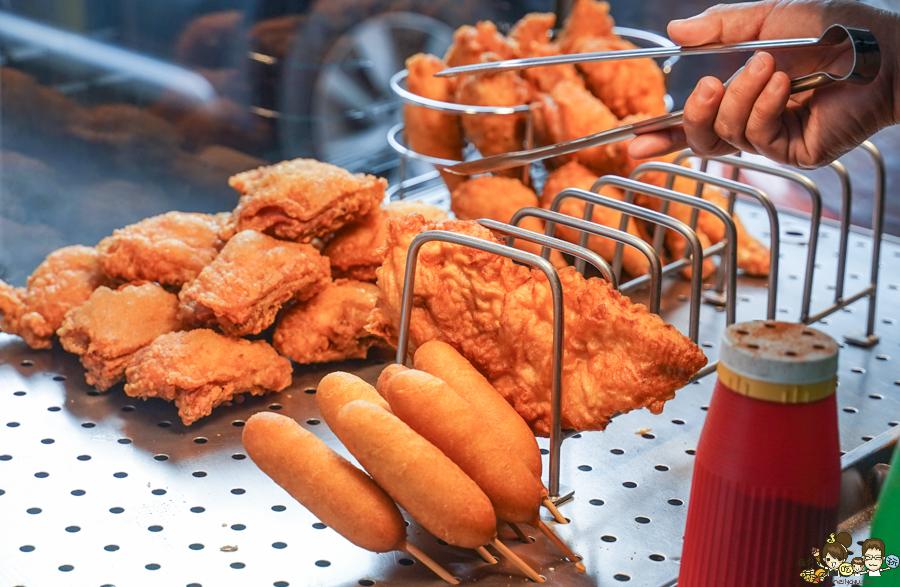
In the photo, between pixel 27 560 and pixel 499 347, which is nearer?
pixel 27 560

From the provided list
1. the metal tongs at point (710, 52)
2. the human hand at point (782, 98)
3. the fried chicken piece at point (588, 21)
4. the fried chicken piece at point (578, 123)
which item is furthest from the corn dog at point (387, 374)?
the fried chicken piece at point (588, 21)

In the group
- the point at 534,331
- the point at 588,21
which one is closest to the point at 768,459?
the point at 534,331

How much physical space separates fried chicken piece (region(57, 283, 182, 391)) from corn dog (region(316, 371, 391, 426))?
628 mm

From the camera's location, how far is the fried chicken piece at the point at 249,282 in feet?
5.30

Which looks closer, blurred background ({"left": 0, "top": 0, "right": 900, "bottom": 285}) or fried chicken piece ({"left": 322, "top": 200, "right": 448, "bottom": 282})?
fried chicken piece ({"left": 322, "top": 200, "right": 448, "bottom": 282})

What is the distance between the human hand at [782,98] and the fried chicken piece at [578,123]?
56cm

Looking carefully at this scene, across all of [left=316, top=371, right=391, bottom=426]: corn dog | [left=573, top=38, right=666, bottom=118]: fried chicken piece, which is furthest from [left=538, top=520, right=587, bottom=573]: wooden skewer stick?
[left=573, top=38, right=666, bottom=118]: fried chicken piece

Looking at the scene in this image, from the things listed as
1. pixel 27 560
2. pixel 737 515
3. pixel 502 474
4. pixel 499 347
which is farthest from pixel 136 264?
pixel 737 515

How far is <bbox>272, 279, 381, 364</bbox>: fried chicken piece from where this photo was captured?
1.77 m

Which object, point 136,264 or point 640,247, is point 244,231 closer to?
point 136,264

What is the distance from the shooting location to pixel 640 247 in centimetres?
136

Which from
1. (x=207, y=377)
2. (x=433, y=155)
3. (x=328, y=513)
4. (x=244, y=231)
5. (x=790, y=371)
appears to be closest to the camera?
(x=790, y=371)

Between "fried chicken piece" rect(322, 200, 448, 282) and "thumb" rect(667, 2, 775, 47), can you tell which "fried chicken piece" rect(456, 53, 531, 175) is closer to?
"fried chicken piece" rect(322, 200, 448, 282)

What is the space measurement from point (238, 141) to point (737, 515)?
208 cm
